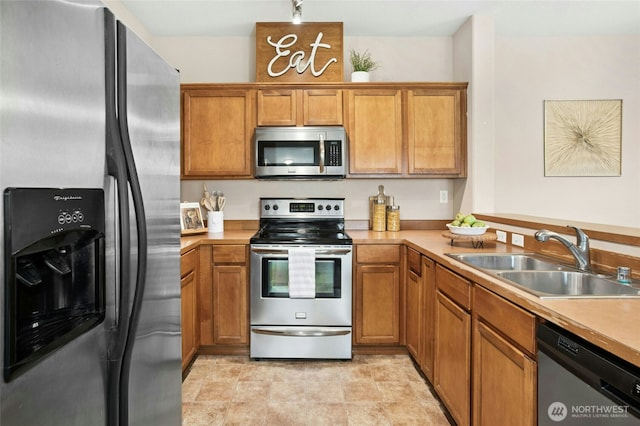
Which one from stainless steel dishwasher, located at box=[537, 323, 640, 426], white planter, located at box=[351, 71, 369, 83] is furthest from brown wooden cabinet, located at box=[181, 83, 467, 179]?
stainless steel dishwasher, located at box=[537, 323, 640, 426]

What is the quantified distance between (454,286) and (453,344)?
0.29 metres

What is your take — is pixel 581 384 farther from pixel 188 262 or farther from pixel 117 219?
pixel 188 262

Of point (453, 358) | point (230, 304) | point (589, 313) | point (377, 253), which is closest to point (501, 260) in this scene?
point (453, 358)

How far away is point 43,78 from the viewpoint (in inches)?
30.4

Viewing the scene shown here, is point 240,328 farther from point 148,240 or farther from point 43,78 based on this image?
point 43,78

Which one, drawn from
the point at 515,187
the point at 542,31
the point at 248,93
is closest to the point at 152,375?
the point at 248,93

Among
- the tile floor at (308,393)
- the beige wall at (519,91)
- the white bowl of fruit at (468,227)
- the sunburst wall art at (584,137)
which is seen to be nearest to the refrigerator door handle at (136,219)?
the tile floor at (308,393)

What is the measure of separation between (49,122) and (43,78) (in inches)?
3.1

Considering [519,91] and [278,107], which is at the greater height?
[519,91]

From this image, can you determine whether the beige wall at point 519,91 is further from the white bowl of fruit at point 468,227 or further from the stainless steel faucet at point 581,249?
the stainless steel faucet at point 581,249

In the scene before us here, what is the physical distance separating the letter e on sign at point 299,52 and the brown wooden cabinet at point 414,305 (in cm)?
164

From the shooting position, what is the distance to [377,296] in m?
3.07

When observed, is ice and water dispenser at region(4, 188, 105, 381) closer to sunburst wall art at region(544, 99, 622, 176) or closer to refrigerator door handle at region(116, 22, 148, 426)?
refrigerator door handle at region(116, 22, 148, 426)

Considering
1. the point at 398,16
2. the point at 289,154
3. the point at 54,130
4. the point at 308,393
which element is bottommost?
the point at 308,393
